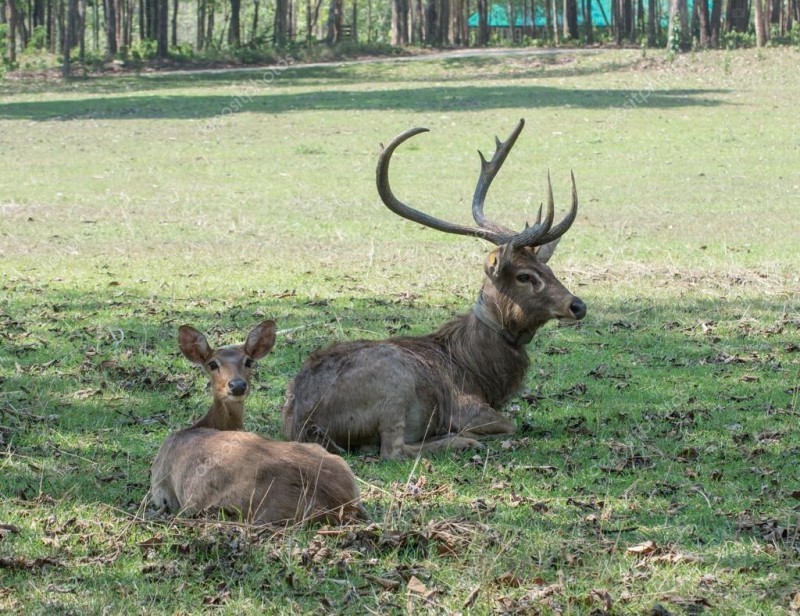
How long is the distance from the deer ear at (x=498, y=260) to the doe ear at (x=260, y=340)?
6.93ft

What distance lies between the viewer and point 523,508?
262 inches

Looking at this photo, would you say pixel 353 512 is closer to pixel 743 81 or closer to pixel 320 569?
pixel 320 569

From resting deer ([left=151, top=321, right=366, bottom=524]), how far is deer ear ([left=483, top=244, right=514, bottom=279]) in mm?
2418

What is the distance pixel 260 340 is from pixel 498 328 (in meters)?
2.35

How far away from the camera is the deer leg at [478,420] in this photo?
27.3ft

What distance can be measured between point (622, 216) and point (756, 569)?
1400 cm

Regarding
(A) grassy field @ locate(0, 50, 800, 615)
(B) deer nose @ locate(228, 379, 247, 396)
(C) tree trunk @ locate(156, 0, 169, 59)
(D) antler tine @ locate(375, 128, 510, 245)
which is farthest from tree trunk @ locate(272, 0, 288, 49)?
(B) deer nose @ locate(228, 379, 247, 396)

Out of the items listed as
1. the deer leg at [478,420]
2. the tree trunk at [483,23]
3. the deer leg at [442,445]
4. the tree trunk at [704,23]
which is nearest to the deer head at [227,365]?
the deer leg at [442,445]

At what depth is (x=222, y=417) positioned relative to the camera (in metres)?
6.96

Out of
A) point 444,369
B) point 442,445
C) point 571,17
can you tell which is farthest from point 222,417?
point 571,17

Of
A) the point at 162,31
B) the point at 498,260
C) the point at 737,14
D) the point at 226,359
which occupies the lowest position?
the point at 226,359

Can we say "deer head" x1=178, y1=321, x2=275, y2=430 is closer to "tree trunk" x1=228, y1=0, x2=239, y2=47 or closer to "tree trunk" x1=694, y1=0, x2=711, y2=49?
"tree trunk" x1=694, y1=0, x2=711, y2=49

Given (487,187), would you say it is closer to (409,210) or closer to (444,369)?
(409,210)

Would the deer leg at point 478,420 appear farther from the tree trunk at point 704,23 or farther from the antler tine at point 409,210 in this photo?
the tree trunk at point 704,23
